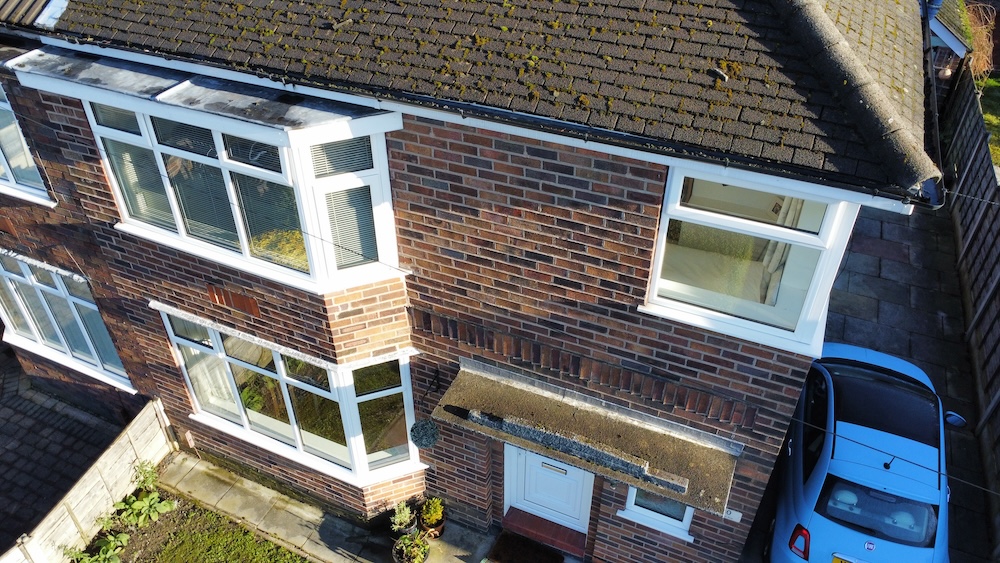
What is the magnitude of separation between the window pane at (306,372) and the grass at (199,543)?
235 centimetres

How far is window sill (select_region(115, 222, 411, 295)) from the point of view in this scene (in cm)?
593

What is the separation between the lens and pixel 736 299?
5062 millimetres

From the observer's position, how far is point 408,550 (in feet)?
24.6

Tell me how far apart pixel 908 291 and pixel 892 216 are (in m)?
2.73

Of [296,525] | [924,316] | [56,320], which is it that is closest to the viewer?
[296,525]

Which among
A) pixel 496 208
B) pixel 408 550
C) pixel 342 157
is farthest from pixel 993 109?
pixel 342 157

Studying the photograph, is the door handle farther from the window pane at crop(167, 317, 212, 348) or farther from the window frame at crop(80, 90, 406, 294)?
the window pane at crop(167, 317, 212, 348)

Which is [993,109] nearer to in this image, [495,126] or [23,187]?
[495,126]

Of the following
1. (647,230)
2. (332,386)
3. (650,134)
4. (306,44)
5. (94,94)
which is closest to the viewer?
(650,134)

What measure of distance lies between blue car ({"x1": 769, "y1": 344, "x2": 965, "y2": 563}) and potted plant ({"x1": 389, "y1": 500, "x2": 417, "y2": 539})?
4.10 m

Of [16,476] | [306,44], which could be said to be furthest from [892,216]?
[16,476]

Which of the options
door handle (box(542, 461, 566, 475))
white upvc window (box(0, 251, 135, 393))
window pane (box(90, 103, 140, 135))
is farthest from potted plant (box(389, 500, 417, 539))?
window pane (box(90, 103, 140, 135))

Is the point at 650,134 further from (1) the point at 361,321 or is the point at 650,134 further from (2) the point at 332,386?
(2) the point at 332,386

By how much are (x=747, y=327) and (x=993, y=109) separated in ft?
54.4
